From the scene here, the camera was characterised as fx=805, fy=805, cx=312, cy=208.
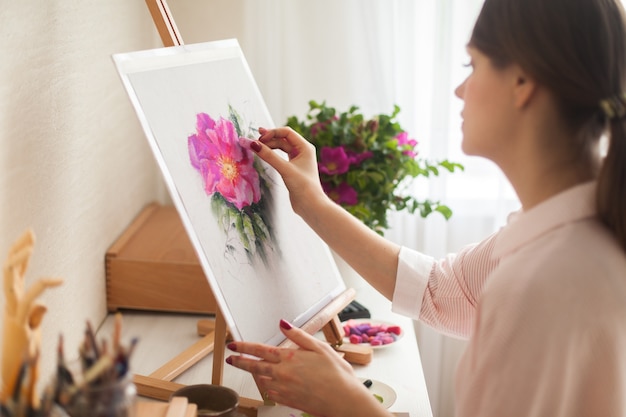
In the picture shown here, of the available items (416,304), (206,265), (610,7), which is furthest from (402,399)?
(610,7)

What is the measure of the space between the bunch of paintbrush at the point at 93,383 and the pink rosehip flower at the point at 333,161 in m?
1.19

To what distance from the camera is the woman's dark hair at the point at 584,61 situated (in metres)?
1.05

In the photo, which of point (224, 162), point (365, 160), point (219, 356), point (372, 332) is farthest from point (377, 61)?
point (219, 356)

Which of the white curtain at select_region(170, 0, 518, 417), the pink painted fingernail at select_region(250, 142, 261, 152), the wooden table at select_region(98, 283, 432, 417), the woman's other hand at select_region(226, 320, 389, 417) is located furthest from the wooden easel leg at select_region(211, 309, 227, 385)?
the white curtain at select_region(170, 0, 518, 417)

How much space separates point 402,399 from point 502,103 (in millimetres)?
625

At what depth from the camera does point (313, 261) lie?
5.43 feet

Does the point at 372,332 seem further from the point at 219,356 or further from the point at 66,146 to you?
the point at 66,146

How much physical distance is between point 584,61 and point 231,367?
978 millimetres

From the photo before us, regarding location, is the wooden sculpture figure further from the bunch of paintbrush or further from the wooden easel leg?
the wooden easel leg

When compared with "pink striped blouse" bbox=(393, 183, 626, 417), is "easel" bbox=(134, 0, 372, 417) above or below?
below

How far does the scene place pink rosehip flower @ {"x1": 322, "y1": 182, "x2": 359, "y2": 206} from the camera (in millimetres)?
1991

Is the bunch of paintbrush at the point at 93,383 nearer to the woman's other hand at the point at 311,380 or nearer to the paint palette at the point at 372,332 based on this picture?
the woman's other hand at the point at 311,380

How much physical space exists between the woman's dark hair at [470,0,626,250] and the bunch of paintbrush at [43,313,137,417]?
0.64 metres

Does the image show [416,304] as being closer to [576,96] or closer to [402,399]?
[402,399]
